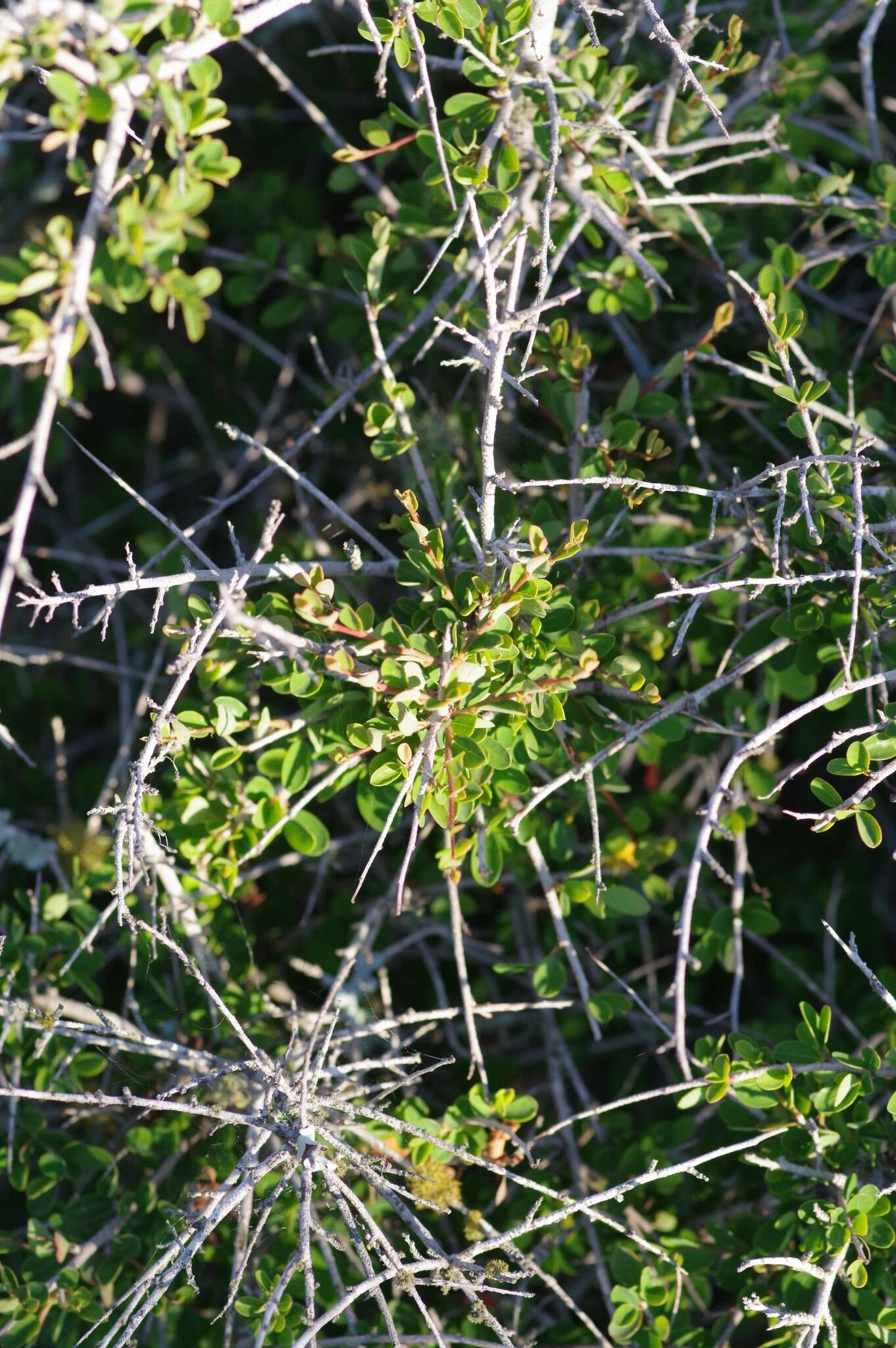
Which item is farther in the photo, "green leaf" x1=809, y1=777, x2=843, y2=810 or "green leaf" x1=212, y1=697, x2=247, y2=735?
"green leaf" x1=212, y1=697, x2=247, y2=735

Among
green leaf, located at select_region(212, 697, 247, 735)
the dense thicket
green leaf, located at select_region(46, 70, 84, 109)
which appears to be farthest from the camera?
green leaf, located at select_region(212, 697, 247, 735)

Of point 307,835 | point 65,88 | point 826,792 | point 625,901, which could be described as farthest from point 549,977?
point 65,88

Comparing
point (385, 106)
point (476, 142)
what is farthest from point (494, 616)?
point (385, 106)

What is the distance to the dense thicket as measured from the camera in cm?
136

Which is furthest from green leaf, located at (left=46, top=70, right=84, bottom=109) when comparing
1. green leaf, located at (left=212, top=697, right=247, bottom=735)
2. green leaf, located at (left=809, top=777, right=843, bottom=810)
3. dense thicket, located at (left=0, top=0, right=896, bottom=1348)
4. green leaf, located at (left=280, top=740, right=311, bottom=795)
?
green leaf, located at (left=809, top=777, right=843, bottom=810)

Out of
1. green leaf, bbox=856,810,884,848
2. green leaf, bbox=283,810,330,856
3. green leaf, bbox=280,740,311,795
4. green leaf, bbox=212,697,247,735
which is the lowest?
green leaf, bbox=283,810,330,856

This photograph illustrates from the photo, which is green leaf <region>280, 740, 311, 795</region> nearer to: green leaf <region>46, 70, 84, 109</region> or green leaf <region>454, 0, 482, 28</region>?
green leaf <region>46, 70, 84, 109</region>

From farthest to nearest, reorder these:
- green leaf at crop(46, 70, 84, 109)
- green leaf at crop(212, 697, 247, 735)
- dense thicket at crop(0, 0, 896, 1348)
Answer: green leaf at crop(212, 697, 247, 735), dense thicket at crop(0, 0, 896, 1348), green leaf at crop(46, 70, 84, 109)

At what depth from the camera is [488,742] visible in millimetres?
1490

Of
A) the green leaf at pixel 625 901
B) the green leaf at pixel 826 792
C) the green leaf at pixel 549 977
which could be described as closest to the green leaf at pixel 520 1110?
the green leaf at pixel 549 977

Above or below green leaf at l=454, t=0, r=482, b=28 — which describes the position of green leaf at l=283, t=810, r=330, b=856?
below

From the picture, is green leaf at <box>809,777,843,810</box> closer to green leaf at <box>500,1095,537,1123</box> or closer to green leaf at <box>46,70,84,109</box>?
green leaf at <box>500,1095,537,1123</box>

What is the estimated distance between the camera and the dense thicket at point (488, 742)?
136 centimetres

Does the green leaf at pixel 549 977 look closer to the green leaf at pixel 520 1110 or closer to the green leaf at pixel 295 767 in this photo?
the green leaf at pixel 520 1110
